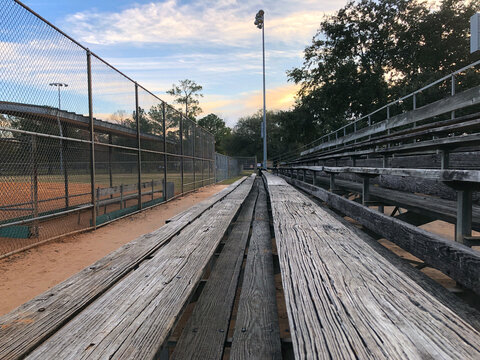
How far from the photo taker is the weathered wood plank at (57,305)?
1016 millimetres

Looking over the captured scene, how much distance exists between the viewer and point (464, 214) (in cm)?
177

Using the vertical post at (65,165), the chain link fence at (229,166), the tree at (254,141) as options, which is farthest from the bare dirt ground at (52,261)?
the tree at (254,141)

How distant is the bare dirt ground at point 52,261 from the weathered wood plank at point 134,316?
2.17m

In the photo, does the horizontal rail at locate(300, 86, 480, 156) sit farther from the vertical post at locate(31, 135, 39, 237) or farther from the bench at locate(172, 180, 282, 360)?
the vertical post at locate(31, 135, 39, 237)

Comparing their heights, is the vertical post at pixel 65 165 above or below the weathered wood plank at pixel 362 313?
above

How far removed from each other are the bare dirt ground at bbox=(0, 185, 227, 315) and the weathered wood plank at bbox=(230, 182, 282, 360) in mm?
2449

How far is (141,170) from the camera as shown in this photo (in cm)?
834

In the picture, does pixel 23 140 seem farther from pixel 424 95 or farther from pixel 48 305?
pixel 424 95

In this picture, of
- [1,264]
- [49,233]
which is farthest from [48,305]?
[49,233]

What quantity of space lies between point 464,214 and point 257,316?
54.9 inches

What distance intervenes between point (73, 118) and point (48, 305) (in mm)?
5103

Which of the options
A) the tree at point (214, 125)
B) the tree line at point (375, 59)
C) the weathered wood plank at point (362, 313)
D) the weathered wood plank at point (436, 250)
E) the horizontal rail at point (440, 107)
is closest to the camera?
the weathered wood plank at point (362, 313)

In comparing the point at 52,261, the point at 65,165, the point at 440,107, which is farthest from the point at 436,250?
the point at 65,165

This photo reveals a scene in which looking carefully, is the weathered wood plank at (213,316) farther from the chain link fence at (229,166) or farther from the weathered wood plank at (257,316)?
the chain link fence at (229,166)
